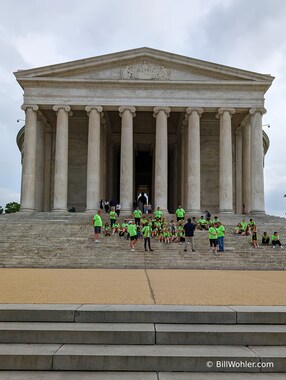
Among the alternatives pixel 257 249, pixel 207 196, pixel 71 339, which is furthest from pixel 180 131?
pixel 71 339

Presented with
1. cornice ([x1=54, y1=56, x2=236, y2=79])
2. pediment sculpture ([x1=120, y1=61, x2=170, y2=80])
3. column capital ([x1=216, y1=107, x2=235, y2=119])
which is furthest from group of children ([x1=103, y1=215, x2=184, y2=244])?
cornice ([x1=54, y1=56, x2=236, y2=79])

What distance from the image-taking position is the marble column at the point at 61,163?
4559cm

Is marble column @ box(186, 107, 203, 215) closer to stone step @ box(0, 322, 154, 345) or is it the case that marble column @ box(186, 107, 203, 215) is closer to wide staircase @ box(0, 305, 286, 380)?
wide staircase @ box(0, 305, 286, 380)

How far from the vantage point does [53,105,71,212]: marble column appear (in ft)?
150

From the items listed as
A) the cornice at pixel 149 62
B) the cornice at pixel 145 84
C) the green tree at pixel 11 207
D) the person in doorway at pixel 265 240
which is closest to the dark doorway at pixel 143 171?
the cornice at pixel 145 84

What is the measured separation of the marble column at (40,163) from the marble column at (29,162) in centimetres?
237

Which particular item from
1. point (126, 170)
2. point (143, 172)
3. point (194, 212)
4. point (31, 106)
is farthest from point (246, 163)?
point (31, 106)

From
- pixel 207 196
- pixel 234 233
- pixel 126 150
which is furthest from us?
pixel 207 196

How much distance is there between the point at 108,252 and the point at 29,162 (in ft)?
73.5

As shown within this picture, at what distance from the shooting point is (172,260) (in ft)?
83.4

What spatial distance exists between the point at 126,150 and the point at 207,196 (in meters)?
13.9

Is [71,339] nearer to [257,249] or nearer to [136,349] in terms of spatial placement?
[136,349]

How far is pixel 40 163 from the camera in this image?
50.1m

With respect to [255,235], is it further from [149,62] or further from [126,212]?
[149,62]
